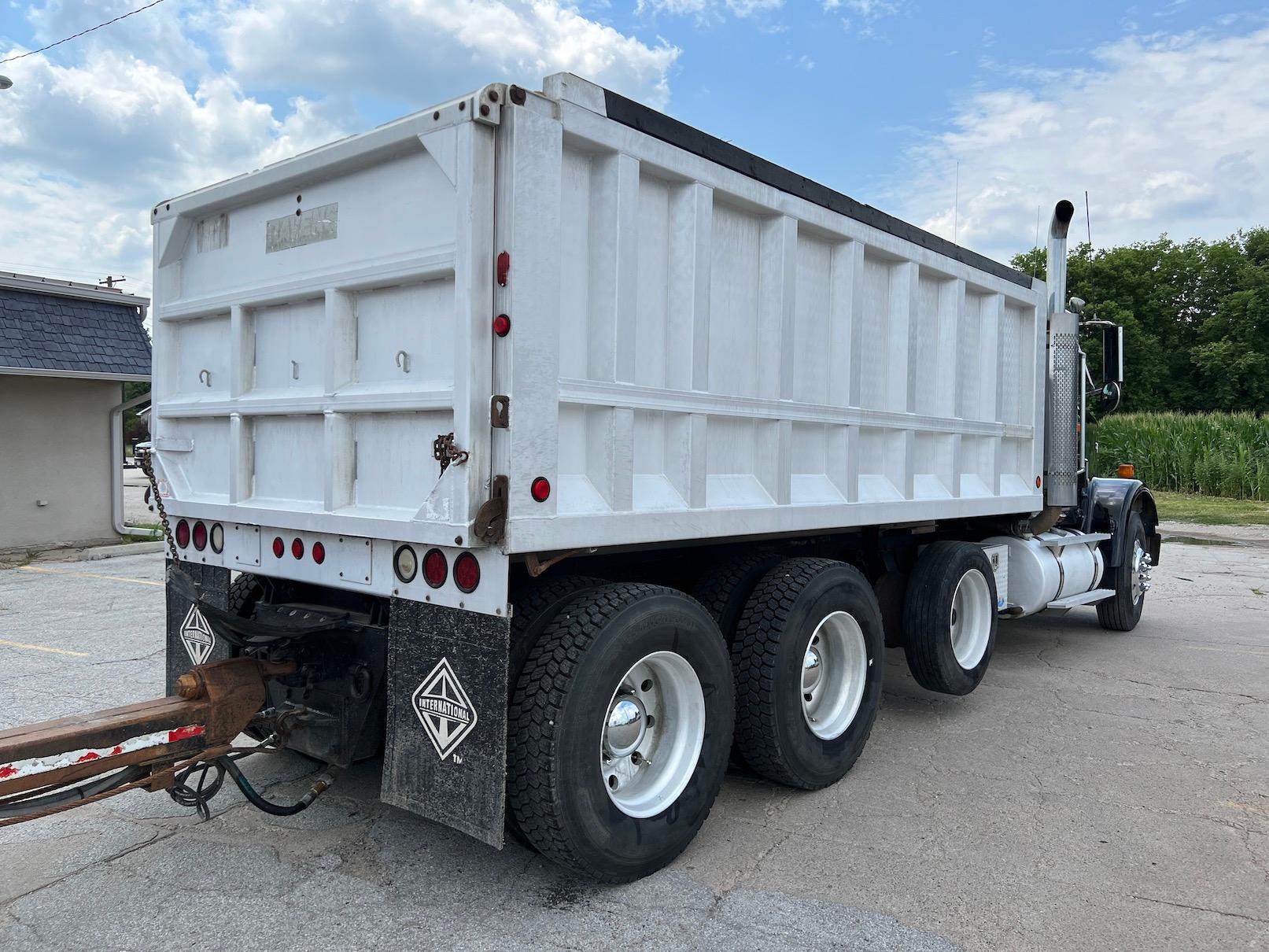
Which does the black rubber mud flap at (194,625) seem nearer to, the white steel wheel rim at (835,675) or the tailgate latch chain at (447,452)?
the tailgate latch chain at (447,452)

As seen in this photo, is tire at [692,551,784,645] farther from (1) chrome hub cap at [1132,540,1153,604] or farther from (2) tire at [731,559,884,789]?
(1) chrome hub cap at [1132,540,1153,604]

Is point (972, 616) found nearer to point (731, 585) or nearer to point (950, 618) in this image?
point (950, 618)

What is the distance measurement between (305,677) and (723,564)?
196cm

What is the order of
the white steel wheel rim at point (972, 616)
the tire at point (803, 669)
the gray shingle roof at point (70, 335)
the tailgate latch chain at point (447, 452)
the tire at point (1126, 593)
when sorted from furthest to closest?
the gray shingle roof at point (70, 335)
the tire at point (1126, 593)
the white steel wheel rim at point (972, 616)
the tire at point (803, 669)
the tailgate latch chain at point (447, 452)

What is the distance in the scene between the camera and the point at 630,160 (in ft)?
11.8

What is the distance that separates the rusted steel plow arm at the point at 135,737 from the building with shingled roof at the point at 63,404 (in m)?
10.8

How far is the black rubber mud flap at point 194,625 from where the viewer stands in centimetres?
441

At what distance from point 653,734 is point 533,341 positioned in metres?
1.65

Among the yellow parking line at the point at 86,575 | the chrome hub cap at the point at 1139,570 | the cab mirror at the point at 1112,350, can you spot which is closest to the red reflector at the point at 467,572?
the cab mirror at the point at 1112,350

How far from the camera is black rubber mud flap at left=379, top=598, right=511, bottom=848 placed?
3158 mm

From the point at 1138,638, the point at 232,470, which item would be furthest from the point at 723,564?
the point at 1138,638

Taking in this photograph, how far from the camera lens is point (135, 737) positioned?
322 centimetres

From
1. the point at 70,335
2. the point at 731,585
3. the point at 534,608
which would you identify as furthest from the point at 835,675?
the point at 70,335

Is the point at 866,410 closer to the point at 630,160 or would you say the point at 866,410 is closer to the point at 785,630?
the point at 785,630
